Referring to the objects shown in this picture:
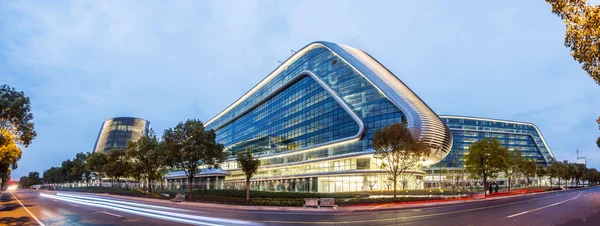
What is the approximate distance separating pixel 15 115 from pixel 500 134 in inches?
8144

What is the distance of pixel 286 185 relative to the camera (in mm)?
78438

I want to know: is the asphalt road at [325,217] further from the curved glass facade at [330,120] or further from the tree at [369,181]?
the curved glass facade at [330,120]

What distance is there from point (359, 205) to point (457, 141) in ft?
526

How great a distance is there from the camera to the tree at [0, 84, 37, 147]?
2482 cm

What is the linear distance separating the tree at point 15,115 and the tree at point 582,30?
111 feet

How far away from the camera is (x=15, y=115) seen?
25.8m

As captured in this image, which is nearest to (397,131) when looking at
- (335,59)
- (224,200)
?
(224,200)

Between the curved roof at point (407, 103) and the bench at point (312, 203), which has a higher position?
the curved roof at point (407, 103)

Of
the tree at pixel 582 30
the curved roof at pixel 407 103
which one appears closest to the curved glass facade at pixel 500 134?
the curved roof at pixel 407 103

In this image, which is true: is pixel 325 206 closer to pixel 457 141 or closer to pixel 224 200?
pixel 224 200

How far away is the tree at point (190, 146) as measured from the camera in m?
44.5

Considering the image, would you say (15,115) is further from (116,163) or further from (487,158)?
(487,158)

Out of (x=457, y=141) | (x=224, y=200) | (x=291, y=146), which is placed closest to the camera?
(x=224, y=200)

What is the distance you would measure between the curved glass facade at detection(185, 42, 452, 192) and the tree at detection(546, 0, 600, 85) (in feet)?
149
